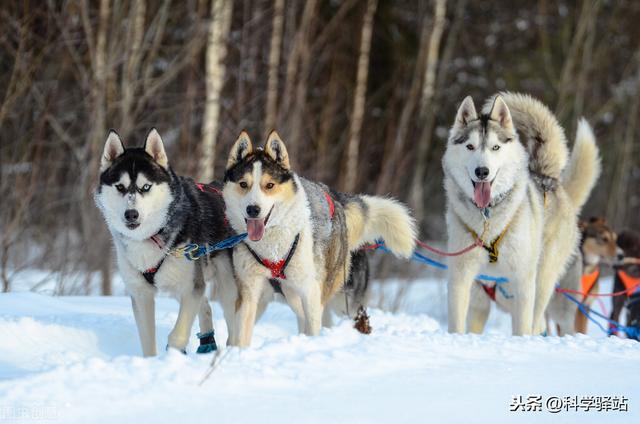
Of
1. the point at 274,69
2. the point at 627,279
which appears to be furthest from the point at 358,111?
the point at 627,279

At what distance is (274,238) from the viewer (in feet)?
12.3

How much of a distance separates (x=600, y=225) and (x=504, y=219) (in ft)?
10.1

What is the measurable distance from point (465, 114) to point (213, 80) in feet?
15.0

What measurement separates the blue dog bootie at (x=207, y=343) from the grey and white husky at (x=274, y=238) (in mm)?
178

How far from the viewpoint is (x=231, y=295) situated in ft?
13.4

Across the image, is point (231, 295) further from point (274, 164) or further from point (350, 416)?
point (350, 416)

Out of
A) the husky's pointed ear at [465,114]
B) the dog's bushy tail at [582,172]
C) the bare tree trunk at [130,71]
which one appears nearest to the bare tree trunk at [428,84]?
the bare tree trunk at [130,71]

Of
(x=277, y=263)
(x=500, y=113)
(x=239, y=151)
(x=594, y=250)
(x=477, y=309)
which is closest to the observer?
(x=277, y=263)

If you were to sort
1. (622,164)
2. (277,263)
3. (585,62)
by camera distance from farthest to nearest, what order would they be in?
(622,164)
(585,62)
(277,263)

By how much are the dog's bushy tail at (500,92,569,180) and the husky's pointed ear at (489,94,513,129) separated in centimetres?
64

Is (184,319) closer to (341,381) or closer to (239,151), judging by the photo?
(239,151)

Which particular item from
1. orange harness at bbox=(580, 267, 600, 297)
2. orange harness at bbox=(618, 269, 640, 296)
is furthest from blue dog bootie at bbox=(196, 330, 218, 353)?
orange harness at bbox=(618, 269, 640, 296)

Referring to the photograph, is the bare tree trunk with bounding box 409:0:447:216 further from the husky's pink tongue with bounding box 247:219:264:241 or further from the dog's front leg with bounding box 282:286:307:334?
the husky's pink tongue with bounding box 247:219:264:241

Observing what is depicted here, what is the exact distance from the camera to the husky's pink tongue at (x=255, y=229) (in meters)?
3.63
